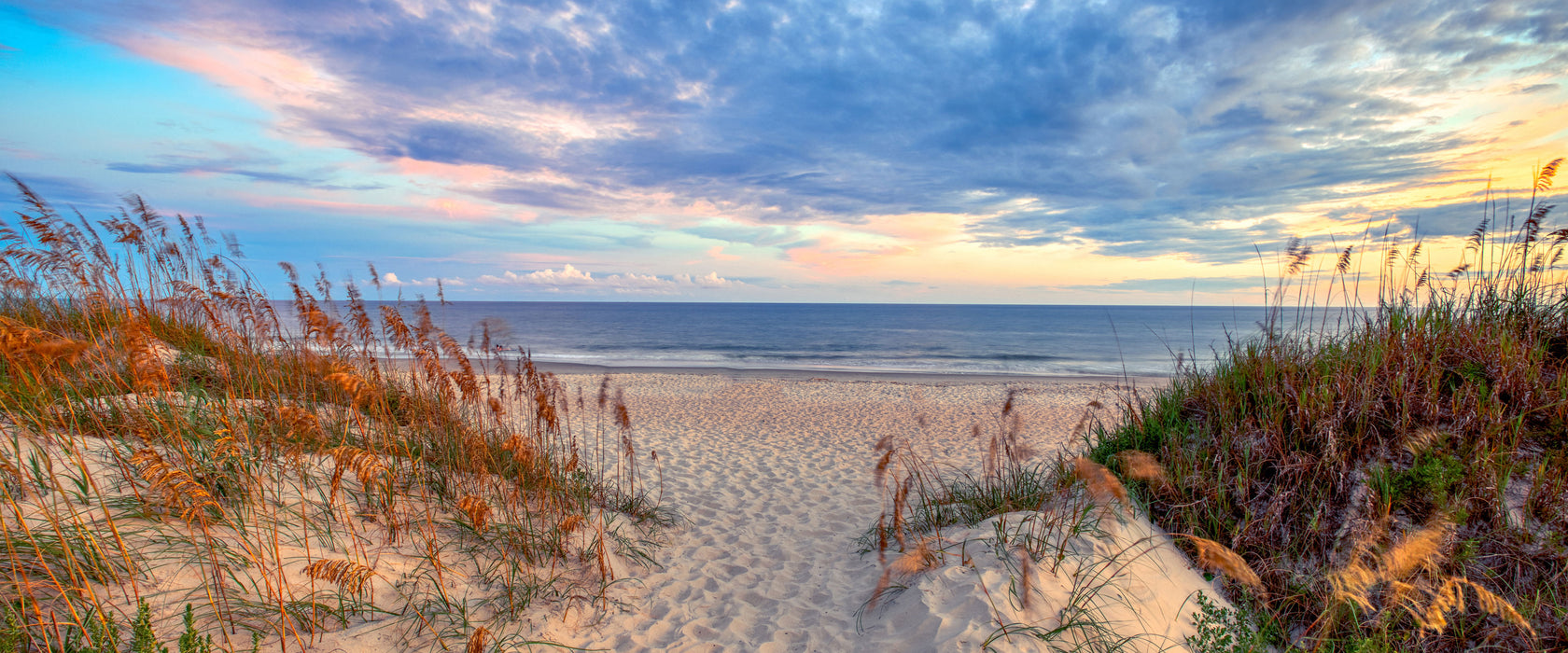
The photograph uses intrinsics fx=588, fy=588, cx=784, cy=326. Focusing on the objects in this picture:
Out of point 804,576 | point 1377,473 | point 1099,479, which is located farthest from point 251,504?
point 1377,473

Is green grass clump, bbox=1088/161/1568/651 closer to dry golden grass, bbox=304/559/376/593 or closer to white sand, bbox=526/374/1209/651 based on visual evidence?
white sand, bbox=526/374/1209/651

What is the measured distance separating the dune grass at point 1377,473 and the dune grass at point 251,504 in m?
2.80

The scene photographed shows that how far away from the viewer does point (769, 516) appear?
252 inches

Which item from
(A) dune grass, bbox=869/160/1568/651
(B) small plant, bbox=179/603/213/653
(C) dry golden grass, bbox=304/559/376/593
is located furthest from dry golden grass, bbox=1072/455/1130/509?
(B) small plant, bbox=179/603/213/653

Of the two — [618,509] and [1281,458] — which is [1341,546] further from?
[618,509]

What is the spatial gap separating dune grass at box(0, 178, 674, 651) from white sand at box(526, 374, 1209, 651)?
0.50 metres

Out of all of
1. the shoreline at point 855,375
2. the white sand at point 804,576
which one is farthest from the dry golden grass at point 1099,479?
the shoreline at point 855,375

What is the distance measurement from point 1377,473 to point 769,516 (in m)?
4.97

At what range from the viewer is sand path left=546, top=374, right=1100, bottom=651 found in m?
3.95

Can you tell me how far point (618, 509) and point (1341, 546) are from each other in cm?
564

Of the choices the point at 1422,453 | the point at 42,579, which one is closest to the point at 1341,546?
the point at 1422,453

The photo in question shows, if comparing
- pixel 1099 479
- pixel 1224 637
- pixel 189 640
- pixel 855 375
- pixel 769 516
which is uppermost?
pixel 1099 479

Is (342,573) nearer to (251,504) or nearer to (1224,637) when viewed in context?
(251,504)

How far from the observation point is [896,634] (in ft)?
12.1
